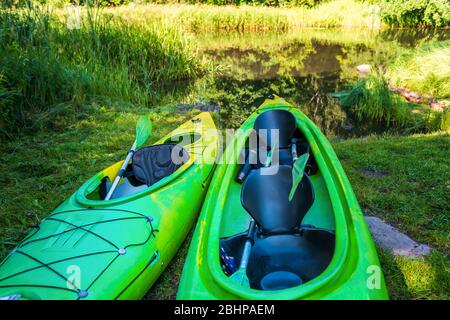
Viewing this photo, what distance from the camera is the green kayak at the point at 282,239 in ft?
5.05

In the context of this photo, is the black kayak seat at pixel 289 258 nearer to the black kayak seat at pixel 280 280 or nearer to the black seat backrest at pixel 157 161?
the black kayak seat at pixel 280 280

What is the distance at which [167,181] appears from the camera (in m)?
2.62

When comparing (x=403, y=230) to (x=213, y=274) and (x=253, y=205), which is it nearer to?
(x=253, y=205)

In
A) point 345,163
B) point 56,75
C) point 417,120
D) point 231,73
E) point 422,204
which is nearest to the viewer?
point 422,204

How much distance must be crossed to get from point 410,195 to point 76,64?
5.00 meters

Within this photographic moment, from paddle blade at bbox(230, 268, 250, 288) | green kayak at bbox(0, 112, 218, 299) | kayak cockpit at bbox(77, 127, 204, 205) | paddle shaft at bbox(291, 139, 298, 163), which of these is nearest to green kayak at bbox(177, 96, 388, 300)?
paddle blade at bbox(230, 268, 250, 288)

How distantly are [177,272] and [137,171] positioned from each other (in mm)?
987

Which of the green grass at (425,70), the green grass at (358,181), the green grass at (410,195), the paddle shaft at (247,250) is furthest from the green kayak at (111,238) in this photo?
the green grass at (425,70)

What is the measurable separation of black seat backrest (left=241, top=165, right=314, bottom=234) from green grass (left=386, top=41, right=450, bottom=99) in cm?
528

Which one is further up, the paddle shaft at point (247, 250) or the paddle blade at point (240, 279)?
the paddle blade at point (240, 279)

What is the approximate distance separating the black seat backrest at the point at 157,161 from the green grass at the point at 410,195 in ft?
5.01

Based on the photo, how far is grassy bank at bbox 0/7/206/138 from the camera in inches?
171

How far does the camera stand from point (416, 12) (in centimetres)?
1452

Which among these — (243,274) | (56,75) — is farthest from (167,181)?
(56,75)
